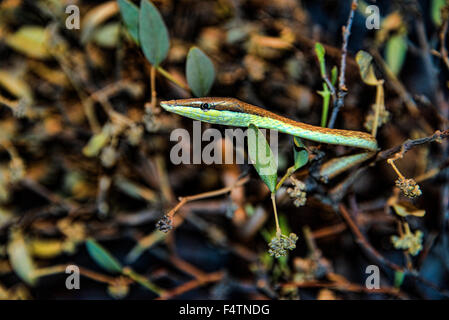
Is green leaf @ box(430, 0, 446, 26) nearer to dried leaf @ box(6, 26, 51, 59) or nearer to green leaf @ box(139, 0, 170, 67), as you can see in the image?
Result: green leaf @ box(139, 0, 170, 67)

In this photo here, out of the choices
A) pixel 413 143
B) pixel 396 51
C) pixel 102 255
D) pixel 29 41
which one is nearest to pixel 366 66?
pixel 413 143

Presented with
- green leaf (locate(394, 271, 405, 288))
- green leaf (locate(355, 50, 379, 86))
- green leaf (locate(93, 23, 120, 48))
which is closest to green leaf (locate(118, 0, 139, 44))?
green leaf (locate(93, 23, 120, 48))

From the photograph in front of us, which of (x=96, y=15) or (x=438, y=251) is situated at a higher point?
(x=96, y=15)

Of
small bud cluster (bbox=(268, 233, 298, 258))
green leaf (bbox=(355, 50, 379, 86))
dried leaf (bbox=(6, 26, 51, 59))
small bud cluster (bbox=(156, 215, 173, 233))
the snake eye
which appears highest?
dried leaf (bbox=(6, 26, 51, 59))
